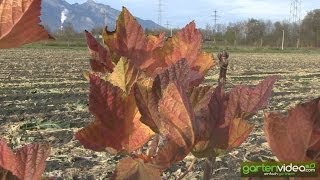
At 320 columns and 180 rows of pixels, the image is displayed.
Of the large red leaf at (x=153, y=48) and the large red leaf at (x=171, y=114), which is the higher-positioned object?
the large red leaf at (x=153, y=48)

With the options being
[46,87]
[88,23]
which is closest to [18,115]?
[46,87]

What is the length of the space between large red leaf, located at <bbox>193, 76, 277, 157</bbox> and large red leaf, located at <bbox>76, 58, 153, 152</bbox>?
0.09 metres

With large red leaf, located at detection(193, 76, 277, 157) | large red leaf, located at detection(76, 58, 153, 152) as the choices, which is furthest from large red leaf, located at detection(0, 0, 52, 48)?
large red leaf, located at detection(193, 76, 277, 157)

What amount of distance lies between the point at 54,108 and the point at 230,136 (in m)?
7.58

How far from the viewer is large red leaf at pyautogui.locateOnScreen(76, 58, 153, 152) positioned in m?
0.52

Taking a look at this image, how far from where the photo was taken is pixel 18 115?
7.06 metres

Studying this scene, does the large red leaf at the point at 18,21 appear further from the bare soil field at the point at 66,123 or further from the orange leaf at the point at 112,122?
the bare soil field at the point at 66,123

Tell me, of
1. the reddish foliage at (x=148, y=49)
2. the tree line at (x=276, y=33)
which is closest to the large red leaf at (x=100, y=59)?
the reddish foliage at (x=148, y=49)

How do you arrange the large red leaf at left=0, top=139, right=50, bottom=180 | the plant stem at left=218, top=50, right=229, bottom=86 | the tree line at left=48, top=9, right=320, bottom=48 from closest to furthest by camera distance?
the large red leaf at left=0, top=139, right=50, bottom=180 → the plant stem at left=218, top=50, right=229, bottom=86 → the tree line at left=48, top=9, right=320, bottom=48

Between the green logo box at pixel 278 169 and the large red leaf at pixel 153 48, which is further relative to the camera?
the large red leaf at pixel 153 48

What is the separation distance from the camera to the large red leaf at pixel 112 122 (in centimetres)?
52

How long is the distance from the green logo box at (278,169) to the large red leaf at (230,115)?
0.09ft

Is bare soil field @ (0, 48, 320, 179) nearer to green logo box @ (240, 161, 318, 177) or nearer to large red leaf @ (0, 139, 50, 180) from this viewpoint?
green logo box @ (240, 161, 318, 177)

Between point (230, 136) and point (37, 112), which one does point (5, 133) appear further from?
A: point (230, 136)
